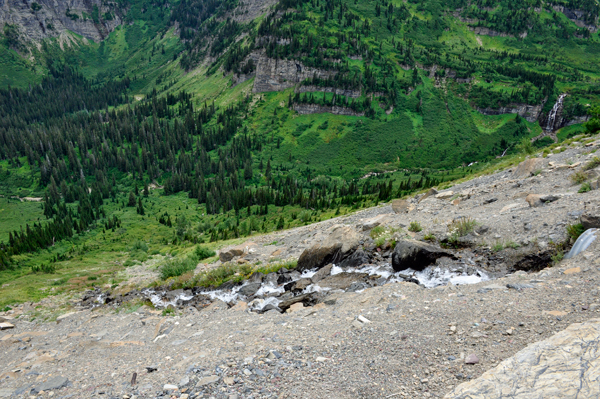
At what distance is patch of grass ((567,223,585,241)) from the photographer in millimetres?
13184

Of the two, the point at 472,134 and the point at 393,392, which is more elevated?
the point at 393,392

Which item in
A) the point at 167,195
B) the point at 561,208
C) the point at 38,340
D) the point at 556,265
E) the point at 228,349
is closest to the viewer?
the point at 228,349

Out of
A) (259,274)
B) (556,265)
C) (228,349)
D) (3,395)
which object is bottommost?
(259,274)

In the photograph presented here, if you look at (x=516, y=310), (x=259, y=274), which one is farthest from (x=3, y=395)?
(x=516, y=310)

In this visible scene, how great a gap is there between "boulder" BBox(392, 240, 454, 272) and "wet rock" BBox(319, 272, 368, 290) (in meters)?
2.04

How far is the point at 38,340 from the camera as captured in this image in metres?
19.9

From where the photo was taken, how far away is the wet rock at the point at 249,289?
Answer: 20.2 m

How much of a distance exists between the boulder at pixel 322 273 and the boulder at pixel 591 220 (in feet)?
41.4

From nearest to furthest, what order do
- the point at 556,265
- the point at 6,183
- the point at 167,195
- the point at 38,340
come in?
the point at 556,265
the point at 38,340
the point at 167,195
the point at 6,183

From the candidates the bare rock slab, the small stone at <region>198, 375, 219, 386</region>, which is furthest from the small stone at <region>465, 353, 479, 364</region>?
the small stone at <region>198, 375, 219, 386</region>

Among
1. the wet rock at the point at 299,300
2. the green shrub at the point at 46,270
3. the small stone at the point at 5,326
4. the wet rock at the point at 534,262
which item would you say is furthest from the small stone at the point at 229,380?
the green shrub at the point at 46,270

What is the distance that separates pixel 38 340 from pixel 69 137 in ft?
657

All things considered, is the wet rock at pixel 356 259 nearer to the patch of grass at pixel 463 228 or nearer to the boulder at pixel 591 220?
the patch of grass at pixel 463 228

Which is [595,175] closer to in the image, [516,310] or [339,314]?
[516,310]
